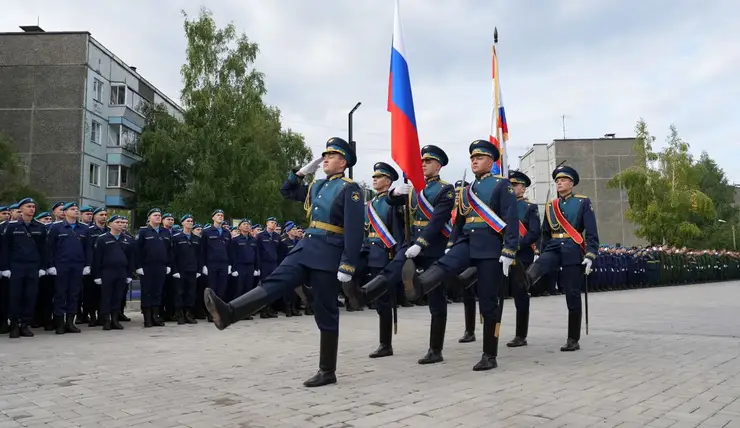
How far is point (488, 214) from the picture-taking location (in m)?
6.29

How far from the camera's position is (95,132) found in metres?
39.0

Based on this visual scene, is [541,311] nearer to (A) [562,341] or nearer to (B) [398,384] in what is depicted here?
(A) [562,341]

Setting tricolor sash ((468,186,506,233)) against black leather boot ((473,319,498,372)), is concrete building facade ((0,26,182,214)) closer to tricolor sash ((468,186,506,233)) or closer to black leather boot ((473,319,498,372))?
tricolor sash ((468,186,506,233))

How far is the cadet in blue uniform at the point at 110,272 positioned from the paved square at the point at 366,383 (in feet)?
4.93

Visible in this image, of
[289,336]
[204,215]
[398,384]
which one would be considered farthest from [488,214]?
[204,215]

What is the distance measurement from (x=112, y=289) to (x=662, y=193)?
35.1m

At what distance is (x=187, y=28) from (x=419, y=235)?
105ft

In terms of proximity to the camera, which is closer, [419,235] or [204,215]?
[419,235]

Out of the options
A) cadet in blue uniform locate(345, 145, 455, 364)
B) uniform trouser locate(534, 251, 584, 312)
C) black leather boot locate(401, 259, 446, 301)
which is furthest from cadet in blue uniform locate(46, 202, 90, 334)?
uniform trouser locate(534, 251, 584, 312)

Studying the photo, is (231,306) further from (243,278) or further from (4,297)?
(243,278)

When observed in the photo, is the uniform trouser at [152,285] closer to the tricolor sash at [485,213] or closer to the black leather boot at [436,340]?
the black leather boot at [436,340]

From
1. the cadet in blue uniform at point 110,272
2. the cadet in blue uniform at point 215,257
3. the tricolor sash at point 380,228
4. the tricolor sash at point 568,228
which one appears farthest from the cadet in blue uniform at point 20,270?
the tricolor sash at point 568,228

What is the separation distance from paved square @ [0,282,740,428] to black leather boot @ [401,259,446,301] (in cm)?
77

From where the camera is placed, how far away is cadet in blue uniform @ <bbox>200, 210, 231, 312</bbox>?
11781mm
